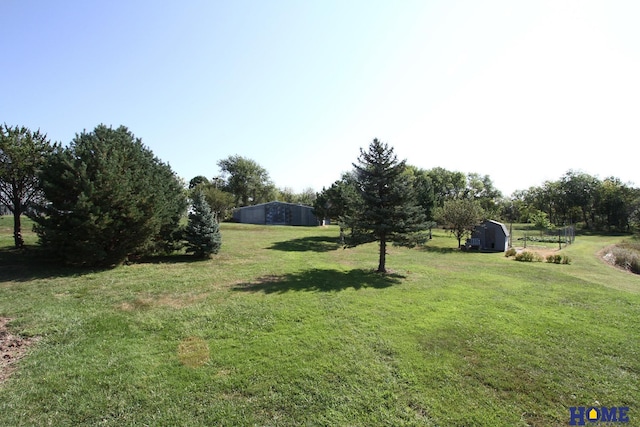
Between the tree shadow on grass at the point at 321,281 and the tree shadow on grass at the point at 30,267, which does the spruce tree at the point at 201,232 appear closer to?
the tree shadow on grass at the point at 30,267

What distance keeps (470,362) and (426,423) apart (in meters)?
2.14

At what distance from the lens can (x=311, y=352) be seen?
5906 millimetres

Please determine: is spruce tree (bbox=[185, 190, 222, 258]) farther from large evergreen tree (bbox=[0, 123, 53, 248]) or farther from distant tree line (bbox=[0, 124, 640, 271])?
large evergreen tree (bbox=[0, 123, 53, 248])

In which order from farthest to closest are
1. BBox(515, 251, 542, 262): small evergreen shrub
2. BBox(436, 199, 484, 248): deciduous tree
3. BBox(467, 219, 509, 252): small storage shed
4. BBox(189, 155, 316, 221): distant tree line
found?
BBox(189, 155, 316, 221): distant tree line < BBox(467, 219, 509, 252): small storage shed < BBox(436, 199, 484, 248): deciduous tree < BBox(515, 251, 542, 262): small evergreen shrub

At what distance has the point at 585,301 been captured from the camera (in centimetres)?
991

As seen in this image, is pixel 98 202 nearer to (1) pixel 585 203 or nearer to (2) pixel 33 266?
(2) pixel 33 266

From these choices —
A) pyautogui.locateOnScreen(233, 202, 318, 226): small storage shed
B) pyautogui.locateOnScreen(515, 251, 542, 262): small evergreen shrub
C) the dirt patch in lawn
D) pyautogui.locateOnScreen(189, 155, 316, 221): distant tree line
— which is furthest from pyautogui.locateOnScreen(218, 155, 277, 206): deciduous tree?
the dirt patch in lawn

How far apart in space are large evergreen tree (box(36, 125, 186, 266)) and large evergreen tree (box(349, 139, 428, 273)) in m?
9.78

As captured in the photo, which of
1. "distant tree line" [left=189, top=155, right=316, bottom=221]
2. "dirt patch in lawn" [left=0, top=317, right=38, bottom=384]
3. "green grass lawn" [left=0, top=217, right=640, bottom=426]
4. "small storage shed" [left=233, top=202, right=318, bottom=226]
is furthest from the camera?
"distant tree line" [left=189, top=155, right=316, bottom=221]

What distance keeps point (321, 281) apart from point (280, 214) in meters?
→ 36.8

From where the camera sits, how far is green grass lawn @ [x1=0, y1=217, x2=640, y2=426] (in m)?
4.34

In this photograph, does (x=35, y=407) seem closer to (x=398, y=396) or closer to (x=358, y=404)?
(x=358, y=404)

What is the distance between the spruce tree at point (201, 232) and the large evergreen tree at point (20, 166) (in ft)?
22.2

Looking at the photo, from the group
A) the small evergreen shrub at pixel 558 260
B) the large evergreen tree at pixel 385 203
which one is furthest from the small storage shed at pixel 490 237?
the large evergreen tree at pixel 385 203
